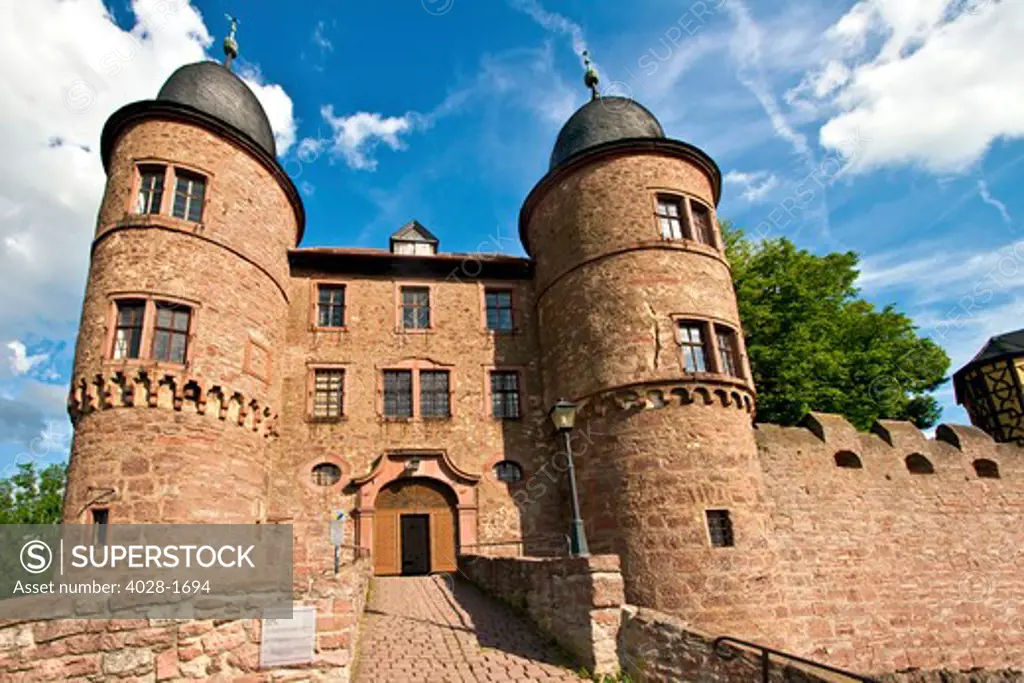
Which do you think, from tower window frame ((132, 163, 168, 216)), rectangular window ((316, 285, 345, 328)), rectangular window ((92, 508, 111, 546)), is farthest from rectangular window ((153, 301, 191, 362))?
rectangular window ((316, 285, 345, 328))

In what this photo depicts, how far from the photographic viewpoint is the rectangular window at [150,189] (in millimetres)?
12750

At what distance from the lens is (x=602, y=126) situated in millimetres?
15672

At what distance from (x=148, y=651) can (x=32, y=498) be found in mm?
47568

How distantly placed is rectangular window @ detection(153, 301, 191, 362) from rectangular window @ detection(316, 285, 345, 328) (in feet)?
13.0

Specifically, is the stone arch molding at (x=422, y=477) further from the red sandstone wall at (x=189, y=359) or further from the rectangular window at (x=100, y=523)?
the rectangular window at (x=100, y=523)

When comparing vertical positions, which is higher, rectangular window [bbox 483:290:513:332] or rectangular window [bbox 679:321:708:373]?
rectangular window [bbox 483:290:513:332]

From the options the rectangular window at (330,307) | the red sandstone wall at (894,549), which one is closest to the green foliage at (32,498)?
the rectangular window at (330,307)

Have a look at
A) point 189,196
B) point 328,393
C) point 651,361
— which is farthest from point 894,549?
point 189,196

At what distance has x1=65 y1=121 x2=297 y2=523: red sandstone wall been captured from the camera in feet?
35.4

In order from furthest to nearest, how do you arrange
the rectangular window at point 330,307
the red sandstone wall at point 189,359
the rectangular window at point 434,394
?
the rectangular window at point 330,307
the rectangular window at point 434,394
the red sandstone wall at point 189,359

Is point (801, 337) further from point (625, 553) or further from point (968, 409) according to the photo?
point (625, 553)

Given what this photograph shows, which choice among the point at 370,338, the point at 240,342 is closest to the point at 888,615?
the point at 370,338

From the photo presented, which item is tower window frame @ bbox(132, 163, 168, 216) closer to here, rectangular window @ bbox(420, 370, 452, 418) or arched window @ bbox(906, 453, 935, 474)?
rectangular window @ bbox(420, 370, 452, 418)

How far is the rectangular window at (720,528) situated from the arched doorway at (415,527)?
6.15 meters
